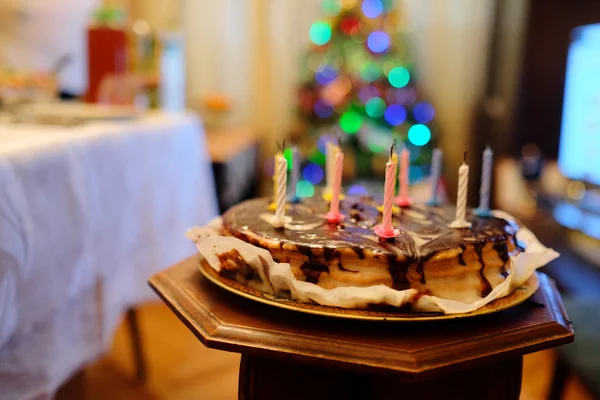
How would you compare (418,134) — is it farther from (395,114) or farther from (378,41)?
(378,41)

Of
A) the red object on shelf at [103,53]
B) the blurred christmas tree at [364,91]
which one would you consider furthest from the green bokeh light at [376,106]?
the red object on shelf at [103,53]

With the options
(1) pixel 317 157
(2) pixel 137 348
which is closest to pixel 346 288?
(2) pixel 137 348

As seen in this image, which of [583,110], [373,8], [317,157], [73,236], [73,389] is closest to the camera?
[73,236]

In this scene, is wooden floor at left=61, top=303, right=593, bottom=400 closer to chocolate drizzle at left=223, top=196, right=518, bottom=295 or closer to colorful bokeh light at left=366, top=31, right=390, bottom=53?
chocolate drizzle at left=223, top=196, right=518, bottom=295

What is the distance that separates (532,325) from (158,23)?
3.04m

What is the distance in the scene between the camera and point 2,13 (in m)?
1.69

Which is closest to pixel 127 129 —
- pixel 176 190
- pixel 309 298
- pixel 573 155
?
pixel 176 190

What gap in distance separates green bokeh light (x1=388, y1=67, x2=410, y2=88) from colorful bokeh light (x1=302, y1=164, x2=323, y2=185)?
2.01 ft

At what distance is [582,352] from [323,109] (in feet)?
6.45

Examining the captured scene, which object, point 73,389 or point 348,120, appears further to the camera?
point 348,120

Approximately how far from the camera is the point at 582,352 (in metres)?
1.22

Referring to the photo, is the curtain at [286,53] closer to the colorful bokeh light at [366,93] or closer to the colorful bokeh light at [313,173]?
the colorful bokeh light at [313,173]

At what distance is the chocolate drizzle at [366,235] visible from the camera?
622 mm

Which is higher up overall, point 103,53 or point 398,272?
point 103,53
